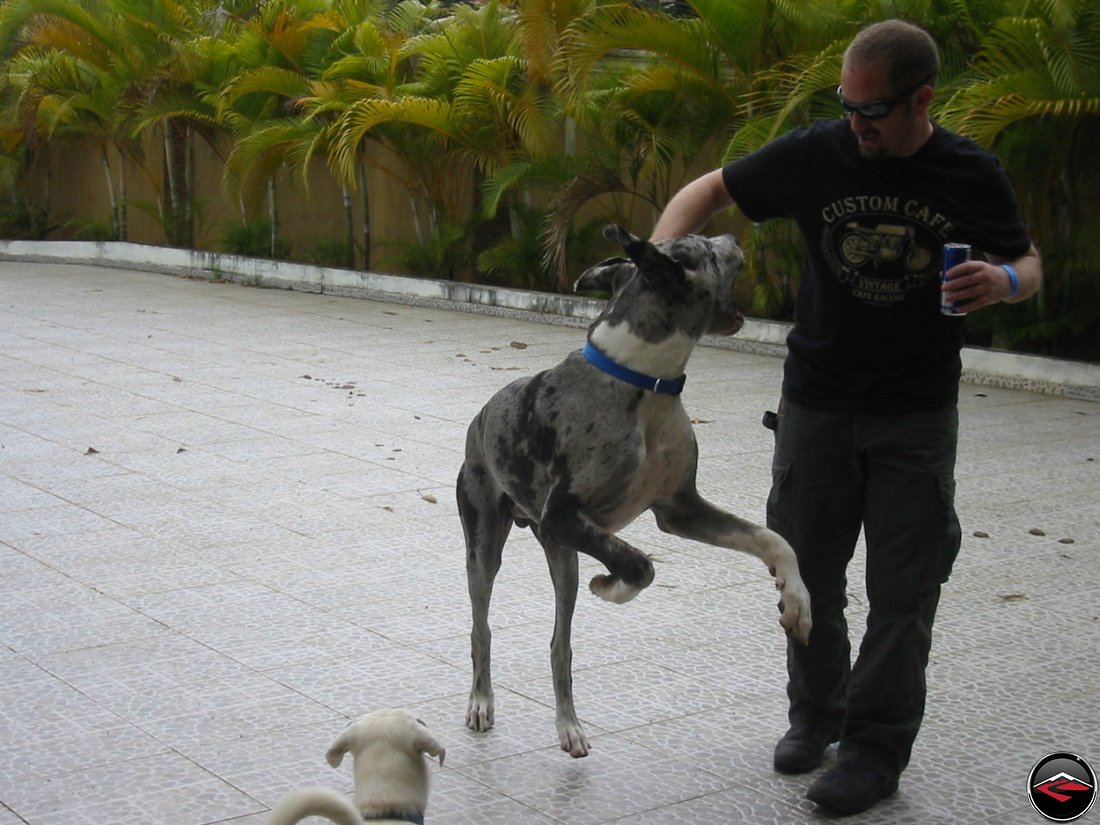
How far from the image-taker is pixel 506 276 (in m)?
17.2

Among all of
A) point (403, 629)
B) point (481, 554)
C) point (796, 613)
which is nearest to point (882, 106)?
point (796, 613)

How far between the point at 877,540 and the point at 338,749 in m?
1.64

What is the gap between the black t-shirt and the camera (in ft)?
12.4

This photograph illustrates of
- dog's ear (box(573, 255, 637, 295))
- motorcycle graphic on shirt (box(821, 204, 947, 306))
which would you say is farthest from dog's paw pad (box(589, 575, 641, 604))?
motorcycle graphic on shirt (box(821, 204, 947, 306))

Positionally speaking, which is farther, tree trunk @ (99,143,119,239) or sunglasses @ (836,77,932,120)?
tree trunk @ (99,143,119,239)

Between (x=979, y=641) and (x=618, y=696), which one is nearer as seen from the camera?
(x=618, y=696)

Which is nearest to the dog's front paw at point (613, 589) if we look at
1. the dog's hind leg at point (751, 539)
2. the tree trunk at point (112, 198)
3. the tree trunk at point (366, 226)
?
the dog's hind leg at point (751, 539)

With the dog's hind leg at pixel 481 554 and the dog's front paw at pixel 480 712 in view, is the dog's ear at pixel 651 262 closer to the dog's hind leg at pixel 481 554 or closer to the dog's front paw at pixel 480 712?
the dog's hind leg at pixel 481 554

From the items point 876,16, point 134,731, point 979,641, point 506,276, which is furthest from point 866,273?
point 506,276

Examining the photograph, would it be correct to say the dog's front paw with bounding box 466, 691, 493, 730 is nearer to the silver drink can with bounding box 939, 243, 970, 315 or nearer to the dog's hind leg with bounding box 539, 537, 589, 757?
the dog's hind leg with bounding box 539, 537, 589, 757

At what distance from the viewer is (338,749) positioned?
3256 millimetres

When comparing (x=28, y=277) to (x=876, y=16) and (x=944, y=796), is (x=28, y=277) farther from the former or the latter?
(x=944, y=796)

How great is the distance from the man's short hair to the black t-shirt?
222mm

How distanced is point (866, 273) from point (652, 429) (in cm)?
72
